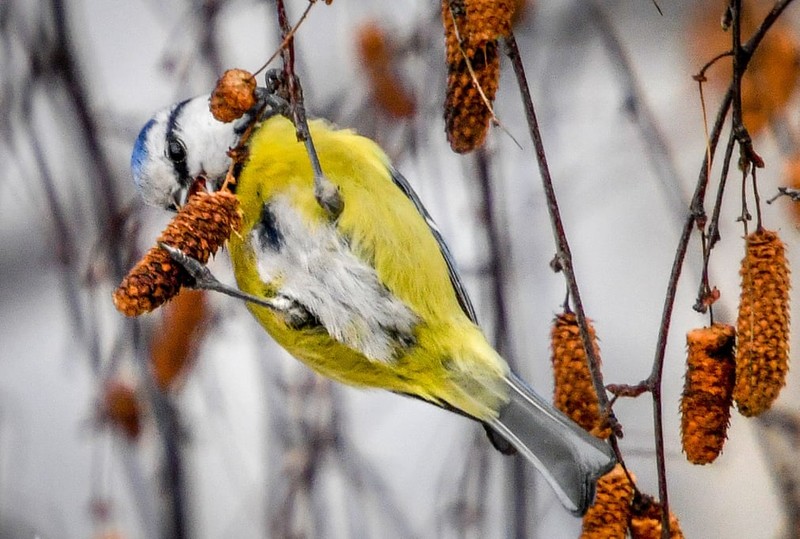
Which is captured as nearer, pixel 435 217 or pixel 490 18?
pixel 490 18

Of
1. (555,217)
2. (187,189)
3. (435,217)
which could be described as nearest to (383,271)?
(187,189)

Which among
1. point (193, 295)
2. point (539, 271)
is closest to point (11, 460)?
point (193, 295)

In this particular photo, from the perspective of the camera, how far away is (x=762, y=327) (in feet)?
2.85

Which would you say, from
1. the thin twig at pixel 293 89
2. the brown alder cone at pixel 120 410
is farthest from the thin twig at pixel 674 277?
the brown alder cone at pixel 120 410

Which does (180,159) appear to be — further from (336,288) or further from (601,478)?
(601,478)

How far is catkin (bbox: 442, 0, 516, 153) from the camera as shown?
2.83 feet

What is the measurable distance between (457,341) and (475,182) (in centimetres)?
26

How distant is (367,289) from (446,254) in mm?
134

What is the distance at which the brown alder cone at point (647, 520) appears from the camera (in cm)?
90

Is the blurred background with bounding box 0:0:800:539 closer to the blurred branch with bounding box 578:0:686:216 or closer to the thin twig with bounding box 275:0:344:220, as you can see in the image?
the blurred branch with bounding box 578:0:686:216

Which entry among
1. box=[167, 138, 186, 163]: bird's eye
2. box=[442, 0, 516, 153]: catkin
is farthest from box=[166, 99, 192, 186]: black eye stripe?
box=[442, 0, 516, 153]: catkin

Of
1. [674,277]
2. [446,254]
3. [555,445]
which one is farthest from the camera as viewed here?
[446,254]

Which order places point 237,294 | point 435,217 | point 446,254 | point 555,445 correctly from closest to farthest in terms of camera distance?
1. point 237,294
2. point 555,445
3. point 446,254
4. point 435,217

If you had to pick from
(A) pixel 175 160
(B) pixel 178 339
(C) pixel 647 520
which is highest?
(A) pixel 175 160
